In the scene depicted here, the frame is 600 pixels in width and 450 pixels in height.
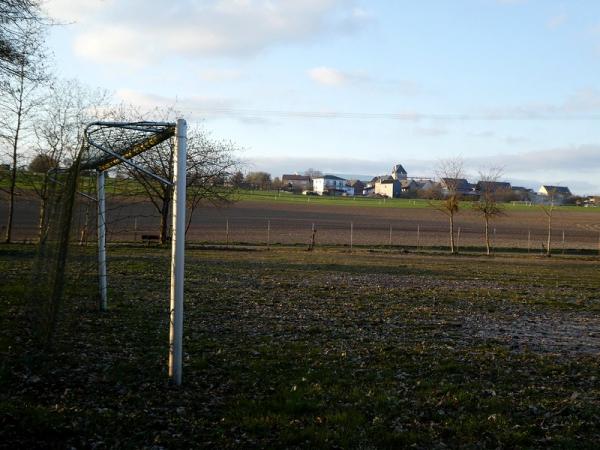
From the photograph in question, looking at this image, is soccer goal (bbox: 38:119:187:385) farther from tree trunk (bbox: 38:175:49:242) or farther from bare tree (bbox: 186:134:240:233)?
bare tree (bbox: 186:134:240:233)

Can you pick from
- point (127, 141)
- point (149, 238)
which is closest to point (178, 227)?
point (127, 141)

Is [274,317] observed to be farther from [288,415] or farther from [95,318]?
[288,415]

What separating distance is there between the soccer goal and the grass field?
0.58 m

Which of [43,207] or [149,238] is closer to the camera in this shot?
[43,207]

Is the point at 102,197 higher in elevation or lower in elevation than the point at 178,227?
higher

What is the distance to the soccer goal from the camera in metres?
6.11

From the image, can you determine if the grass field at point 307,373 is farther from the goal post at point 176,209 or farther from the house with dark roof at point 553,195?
the house with dark roof at point 553,195

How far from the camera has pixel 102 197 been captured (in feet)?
31.7

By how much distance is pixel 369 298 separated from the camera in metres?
13.5

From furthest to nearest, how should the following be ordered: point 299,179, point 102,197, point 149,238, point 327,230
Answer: point 299,179 < point 327,230 < point 149,238 < point 102,197

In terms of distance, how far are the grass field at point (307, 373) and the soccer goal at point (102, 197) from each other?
0.58 metres

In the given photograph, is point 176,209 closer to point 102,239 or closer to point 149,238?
point 102,239

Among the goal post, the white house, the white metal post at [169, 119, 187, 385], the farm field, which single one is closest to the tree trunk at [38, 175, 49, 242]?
the goal post

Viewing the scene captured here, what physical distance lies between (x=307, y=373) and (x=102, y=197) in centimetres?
488
